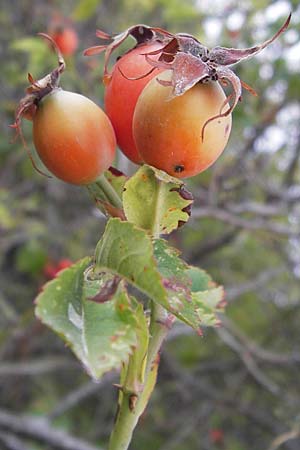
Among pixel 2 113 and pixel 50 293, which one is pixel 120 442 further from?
pixel 2 113

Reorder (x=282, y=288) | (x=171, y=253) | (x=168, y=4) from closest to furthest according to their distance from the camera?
(x=171, y=253), (x=168, y=4), (x=282, y=288)

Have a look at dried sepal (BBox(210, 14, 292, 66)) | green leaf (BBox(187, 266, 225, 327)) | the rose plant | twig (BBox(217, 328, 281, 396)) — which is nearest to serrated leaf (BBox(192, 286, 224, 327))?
green leaf (BBox(187, 266, 225, 327))

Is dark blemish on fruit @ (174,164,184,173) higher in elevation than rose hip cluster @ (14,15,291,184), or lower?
lower

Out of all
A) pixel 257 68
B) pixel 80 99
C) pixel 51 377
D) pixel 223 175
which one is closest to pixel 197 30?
pixel 257 68

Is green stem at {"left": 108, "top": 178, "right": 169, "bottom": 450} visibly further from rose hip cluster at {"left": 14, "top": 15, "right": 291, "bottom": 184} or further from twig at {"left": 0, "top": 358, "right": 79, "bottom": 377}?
twig at {"left": 0, "top": 358, "right": 79, "bottom": 377}

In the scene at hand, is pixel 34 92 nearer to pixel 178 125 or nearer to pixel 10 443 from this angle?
pixel 178 125

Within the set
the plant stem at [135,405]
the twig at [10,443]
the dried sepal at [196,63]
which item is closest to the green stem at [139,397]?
the plant stem at [135,405]

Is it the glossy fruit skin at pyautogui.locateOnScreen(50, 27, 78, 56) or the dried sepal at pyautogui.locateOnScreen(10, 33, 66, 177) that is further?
the glossy fruit skin at pyautogui.locateOnScreen(50, 27, 78, 56)
